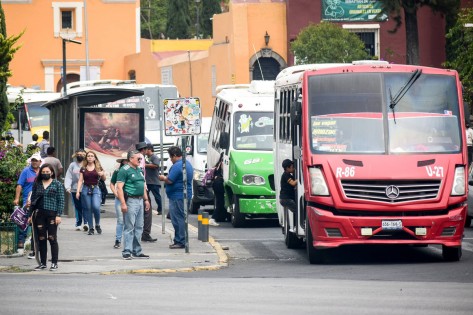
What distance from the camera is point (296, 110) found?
66.9 ft

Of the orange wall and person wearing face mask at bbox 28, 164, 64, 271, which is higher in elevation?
the orange wall

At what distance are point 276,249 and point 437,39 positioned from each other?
3850cm

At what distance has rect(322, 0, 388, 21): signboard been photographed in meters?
59.2

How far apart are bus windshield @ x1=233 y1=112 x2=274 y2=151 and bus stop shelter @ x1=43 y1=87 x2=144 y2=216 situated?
2169 millimetres

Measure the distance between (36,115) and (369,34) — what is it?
691 inches

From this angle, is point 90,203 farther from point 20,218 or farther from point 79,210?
point 20,218

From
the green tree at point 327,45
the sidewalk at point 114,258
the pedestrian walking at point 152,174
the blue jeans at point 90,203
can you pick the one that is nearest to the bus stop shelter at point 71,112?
the pedestrian walking at point 152,174

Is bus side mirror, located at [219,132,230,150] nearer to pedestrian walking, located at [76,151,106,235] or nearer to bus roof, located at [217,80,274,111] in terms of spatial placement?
bus roof, located at [217,80,274,111]

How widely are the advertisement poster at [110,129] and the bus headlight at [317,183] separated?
38.3 ft

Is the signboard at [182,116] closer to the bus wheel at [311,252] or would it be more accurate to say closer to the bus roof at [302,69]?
the bus roof at [302,69]

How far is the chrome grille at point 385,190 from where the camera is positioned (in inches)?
756

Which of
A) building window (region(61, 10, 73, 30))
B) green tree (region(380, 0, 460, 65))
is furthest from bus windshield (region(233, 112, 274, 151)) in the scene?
building window (region(61, 10, 73, 30))

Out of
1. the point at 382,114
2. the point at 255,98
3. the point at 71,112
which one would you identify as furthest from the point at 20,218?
the point at 71,112

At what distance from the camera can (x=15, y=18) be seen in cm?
8269
